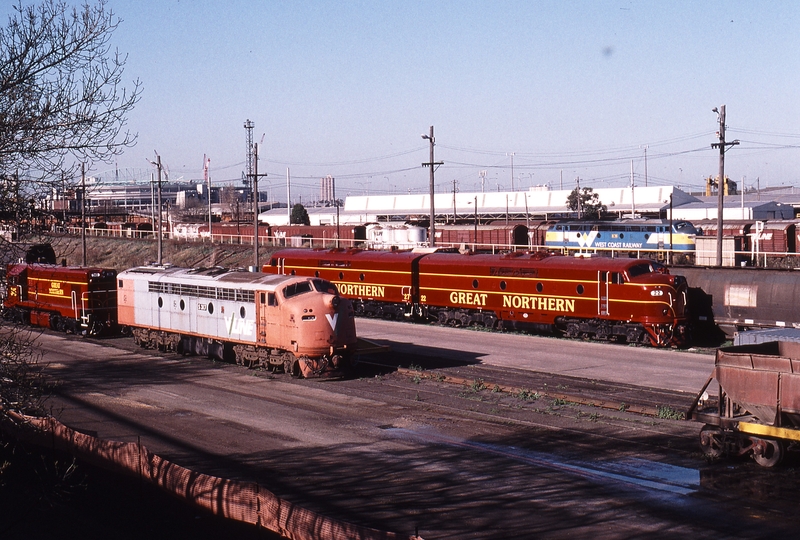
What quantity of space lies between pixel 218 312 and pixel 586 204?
76658 mm

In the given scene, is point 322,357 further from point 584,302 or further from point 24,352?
point 24,352

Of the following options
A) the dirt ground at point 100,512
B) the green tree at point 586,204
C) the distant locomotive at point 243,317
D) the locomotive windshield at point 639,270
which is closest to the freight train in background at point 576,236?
the locomotive windshield at point 639,270

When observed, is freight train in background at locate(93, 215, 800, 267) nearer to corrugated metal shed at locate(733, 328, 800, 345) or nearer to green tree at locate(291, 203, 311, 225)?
green tree at locate(291, 203, 311, 225)

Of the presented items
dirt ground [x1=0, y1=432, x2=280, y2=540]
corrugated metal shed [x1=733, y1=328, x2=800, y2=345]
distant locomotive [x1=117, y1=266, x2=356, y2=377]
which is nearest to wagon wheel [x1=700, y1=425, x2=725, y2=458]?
corrugated metal shed [x1=733, y1=328, x2=800, y2=345]

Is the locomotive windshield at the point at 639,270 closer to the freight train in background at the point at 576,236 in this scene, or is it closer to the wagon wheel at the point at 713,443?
the wagon wheel at the point at 713,443

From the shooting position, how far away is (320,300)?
2480cm

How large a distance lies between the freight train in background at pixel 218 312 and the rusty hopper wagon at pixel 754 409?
11.9 m

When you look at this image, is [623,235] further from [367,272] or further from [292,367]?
[292,367]

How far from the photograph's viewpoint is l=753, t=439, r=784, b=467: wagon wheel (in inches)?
601

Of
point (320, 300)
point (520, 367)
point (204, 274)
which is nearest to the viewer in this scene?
point (320, 300)

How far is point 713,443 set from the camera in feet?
52.9

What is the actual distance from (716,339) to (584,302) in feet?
20.5

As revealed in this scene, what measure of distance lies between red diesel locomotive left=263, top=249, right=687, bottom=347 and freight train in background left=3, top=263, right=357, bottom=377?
11.0 meters

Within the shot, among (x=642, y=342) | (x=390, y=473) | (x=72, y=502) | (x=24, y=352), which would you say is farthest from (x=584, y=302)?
(x=24, y=352)
